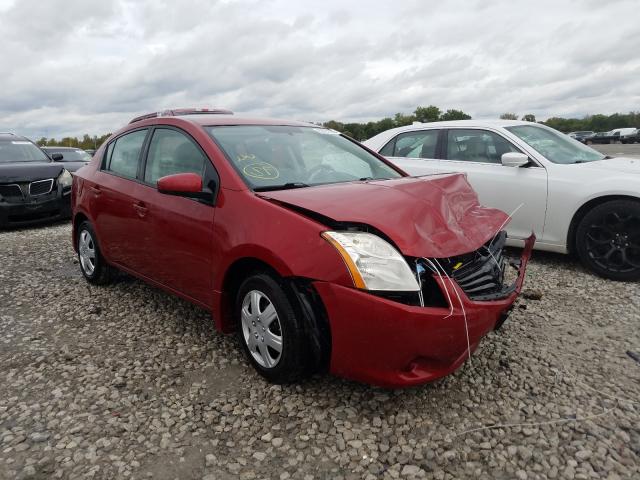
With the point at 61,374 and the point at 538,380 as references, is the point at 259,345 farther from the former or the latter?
the point at 538,380

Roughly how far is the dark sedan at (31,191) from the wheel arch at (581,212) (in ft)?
24.6

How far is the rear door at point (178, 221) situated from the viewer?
9.77 ft

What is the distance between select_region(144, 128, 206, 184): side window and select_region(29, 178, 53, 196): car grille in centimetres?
530

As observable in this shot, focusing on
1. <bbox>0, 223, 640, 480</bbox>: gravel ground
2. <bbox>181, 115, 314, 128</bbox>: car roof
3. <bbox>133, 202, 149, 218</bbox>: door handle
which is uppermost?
<bbox>181, 115, 314, 128</bbox>: car roof

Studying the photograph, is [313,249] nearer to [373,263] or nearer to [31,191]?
[373,263]

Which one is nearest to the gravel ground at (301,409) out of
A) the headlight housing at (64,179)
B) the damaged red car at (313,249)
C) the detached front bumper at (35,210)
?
the damaged red car at (313,249)

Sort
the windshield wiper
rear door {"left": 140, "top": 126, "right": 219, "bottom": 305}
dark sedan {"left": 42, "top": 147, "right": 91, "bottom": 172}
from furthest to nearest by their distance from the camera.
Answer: dark sedan {"left": 42, "top": 147, "right": 91, "bottom": 172} → rear door {"left": 140, "top": 126, "right": 219, "bottom": 305} → the windshield wiper

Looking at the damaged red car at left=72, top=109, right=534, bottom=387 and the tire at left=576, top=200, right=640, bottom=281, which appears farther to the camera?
the tire at left=576, top=200, right=640, bottom=281

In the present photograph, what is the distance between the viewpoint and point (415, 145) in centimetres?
595

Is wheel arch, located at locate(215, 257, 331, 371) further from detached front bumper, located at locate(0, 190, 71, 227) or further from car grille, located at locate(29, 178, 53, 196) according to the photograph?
car grille, located at locate(29, 178, 53, 196)

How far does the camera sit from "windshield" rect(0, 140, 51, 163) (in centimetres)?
866

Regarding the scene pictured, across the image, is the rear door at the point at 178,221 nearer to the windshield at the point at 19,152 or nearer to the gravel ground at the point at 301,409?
the gravel ground at the point at 301,409

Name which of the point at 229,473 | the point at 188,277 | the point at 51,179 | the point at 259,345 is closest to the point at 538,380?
the point at 259,345

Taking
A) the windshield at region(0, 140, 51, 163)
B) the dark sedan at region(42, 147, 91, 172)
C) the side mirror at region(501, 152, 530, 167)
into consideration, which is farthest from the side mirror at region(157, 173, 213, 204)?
the dark sedan at region(42, 147, 91, 172)
